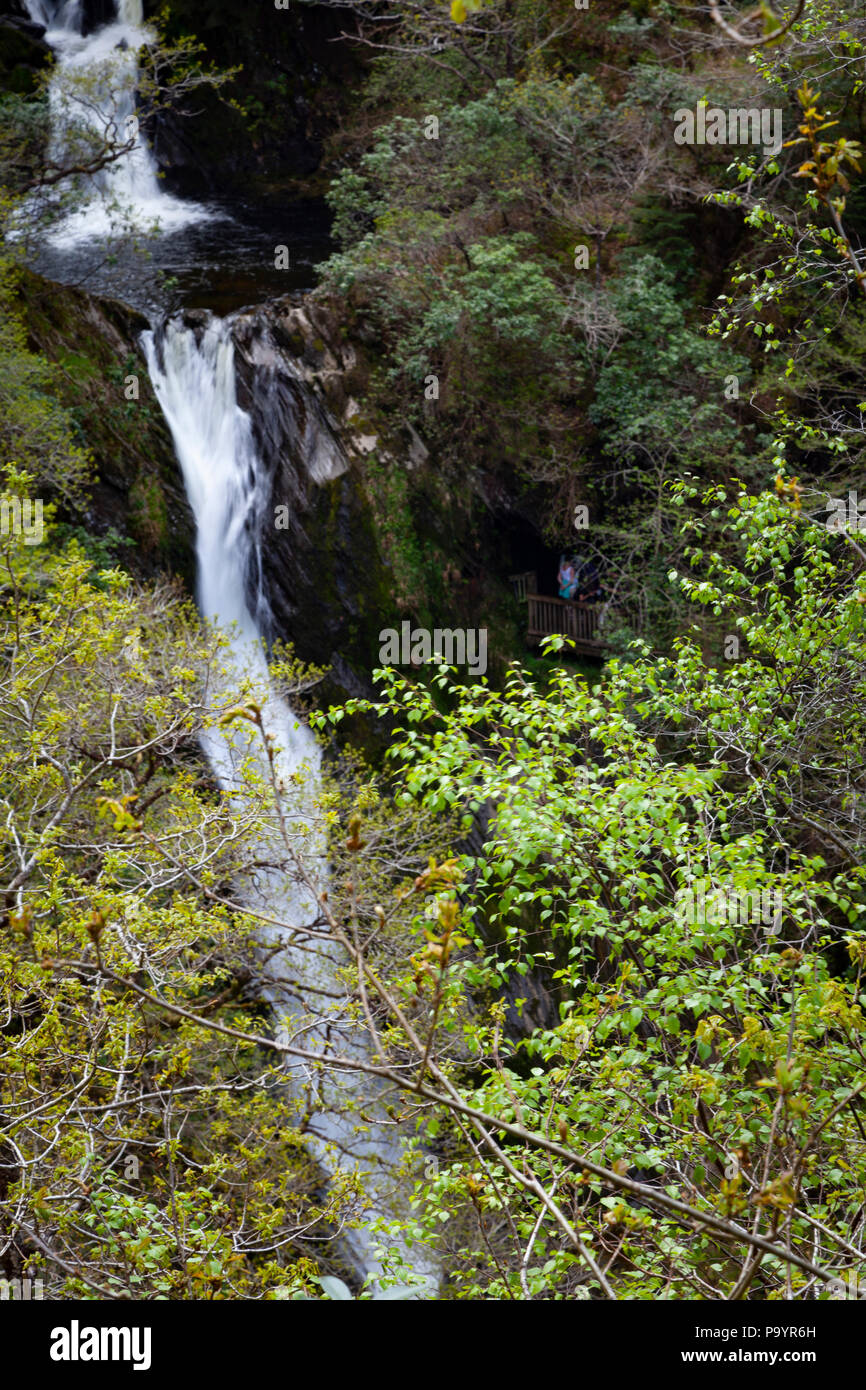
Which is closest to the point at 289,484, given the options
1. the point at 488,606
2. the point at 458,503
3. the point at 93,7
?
the point at 458,503

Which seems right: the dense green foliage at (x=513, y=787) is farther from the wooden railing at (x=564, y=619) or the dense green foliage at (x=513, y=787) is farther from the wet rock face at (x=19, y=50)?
the wet rock face at (x=19, y=50)

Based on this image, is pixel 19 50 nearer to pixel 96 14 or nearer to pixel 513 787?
pixel 96 14

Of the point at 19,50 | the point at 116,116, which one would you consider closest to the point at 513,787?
the point at 116,116

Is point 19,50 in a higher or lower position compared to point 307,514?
higher

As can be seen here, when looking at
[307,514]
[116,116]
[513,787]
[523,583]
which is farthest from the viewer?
[116,116]

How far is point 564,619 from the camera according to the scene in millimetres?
15883

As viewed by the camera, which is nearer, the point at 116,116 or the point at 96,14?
the point at 116,116

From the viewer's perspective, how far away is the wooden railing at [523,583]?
1636 centimetres

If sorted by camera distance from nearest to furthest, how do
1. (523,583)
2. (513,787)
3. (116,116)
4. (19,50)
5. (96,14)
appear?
(513,787) → (523,583) → (116,116) → (19,50) → (96,14)

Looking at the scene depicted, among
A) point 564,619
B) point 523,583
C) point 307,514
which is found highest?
point 307,514

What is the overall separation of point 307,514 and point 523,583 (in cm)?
465

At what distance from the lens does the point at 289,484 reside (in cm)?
1352

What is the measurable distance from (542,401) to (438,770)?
11.4 metres
